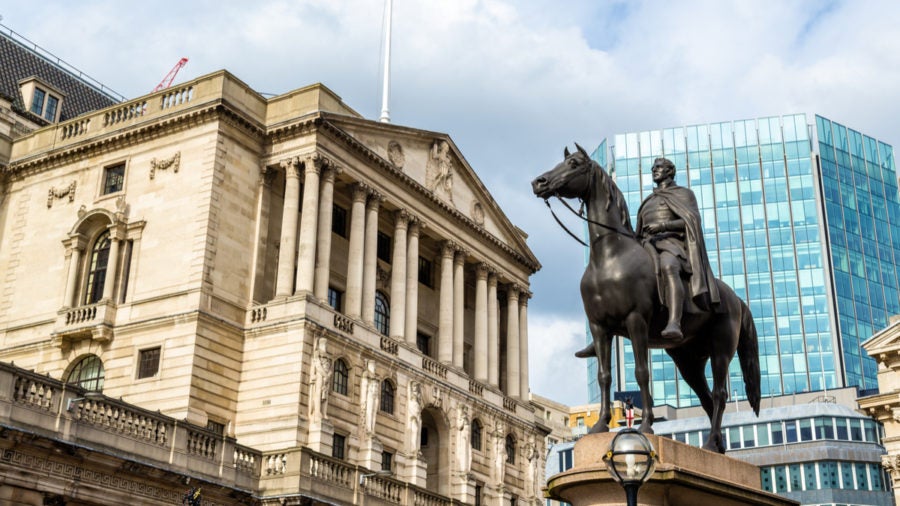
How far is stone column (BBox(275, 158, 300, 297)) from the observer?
48219 mm

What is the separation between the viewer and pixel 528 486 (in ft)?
200

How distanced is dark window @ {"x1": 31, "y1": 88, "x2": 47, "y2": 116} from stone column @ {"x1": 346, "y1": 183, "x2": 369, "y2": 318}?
22260 millimetres

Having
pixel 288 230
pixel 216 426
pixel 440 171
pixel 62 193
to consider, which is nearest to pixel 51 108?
pixel 62 193

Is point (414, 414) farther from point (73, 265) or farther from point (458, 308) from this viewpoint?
point (73, 265)

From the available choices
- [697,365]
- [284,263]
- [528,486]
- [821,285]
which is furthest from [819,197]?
[697,365]

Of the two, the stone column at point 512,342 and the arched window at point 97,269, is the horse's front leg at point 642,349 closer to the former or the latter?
the arched window at point 97,269

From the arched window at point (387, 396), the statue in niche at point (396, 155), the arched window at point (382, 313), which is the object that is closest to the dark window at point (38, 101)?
the statue in niche at point (396, 155)

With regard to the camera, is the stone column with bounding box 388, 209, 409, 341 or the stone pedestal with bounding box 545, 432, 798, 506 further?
the stone column with bounding box 388, 209, 409, 341

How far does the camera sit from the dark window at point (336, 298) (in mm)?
51406

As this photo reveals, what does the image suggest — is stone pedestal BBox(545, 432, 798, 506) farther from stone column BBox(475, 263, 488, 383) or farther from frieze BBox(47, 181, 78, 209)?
stone column BBox(475, 263, 488, 383)

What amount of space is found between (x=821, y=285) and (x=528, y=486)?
63.3m

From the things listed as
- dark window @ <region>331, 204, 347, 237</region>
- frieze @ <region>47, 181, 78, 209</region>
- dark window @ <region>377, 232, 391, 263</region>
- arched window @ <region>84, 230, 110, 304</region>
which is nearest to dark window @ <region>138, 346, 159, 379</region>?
arched window @ <region>84, 230, 110, 304</region>

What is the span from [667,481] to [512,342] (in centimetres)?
5165

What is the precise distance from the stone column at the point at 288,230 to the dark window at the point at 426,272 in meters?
11.2
